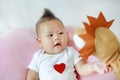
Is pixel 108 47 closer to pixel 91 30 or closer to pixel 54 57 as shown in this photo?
pixel 91 30

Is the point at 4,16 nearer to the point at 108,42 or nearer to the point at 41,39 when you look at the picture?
the point at 41,39

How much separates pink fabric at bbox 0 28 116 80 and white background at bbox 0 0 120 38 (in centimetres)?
3

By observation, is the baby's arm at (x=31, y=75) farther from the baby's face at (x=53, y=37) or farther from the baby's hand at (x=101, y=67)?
the baby's hand at (x=101, y=67)

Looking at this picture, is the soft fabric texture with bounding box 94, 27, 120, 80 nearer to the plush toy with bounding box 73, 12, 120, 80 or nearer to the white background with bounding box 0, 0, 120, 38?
the plush toy with bounding box 73, 12, 120, 80

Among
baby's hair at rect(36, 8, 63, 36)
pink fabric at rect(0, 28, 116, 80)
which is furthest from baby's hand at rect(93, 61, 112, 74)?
baby's hair at rect(36, 8, 63, 36)

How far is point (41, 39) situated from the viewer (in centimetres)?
86

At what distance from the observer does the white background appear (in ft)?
2.82

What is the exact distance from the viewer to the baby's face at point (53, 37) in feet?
2.72

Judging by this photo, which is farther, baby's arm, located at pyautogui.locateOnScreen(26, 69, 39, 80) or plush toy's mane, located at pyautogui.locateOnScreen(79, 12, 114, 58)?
baby's arm, located at pyautogui.locateOnScreen(26, 69, 39, 80)

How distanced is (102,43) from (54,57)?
177 mm

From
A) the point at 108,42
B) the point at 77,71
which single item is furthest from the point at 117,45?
the point at 77,71

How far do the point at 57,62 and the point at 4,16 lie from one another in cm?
25

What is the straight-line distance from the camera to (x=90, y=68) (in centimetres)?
79

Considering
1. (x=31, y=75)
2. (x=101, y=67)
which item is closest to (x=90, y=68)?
(x=101, y=67)
